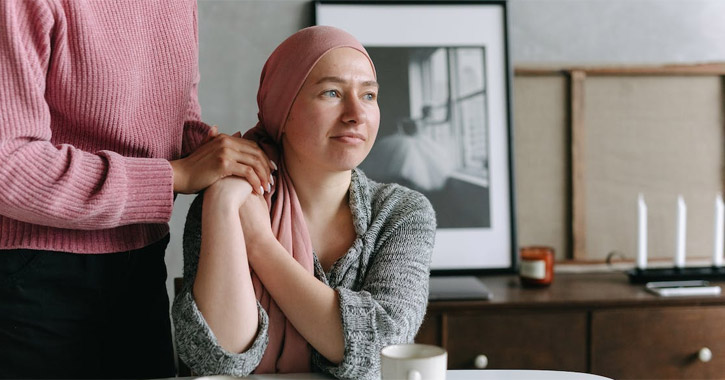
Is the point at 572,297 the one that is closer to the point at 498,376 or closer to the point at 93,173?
the point at 498,376

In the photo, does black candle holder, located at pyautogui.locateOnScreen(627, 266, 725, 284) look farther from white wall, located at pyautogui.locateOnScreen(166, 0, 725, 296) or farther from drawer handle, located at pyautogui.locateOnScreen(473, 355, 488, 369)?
white wall, located at pyautogui.locateOnScreen(166, 0, 725, 296)

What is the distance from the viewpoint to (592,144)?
7.36ft

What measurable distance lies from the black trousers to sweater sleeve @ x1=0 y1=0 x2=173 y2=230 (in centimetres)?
10

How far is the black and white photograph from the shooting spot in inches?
85.0

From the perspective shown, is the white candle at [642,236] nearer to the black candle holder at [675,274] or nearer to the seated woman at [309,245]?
the black candle holder at [675,274]

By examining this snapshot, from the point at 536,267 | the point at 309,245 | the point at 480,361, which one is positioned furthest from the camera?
the point at 536,267

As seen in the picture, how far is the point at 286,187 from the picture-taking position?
48.2 inches

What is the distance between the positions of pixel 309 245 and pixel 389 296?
18 cm

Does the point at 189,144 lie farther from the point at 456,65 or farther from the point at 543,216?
the point at 543,216

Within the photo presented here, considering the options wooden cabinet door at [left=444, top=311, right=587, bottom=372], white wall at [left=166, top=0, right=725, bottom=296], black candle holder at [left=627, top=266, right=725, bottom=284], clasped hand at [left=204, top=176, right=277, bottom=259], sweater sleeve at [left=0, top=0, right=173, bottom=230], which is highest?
white wall at [left=166, top=0, right=725, bottom=296]

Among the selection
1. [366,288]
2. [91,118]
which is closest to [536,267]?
→ [366,288]

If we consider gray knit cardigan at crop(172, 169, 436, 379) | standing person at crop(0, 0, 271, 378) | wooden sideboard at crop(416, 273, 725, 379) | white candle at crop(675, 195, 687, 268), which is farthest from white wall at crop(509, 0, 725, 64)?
standing person at crop(0, 0, 271, 378)

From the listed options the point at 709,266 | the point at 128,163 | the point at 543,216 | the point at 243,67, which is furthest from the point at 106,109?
the point at 709,266

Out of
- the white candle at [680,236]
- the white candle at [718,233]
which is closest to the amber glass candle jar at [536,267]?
the white candle at [680,236]
